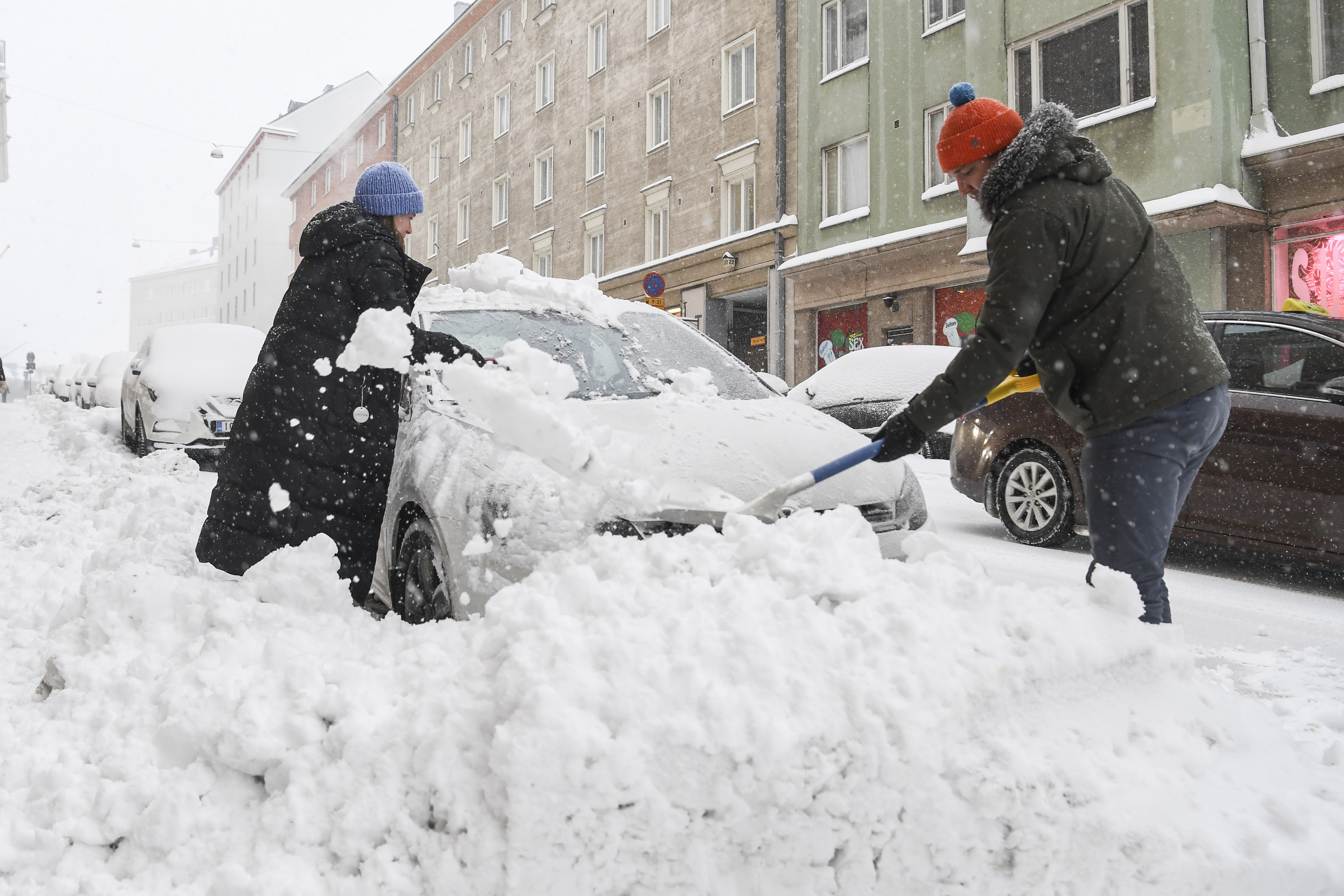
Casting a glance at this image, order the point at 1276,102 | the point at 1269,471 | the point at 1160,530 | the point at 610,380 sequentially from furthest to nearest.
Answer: the point at 1276,102 → the point at 1269,471 → the point at 610,380 → the point at 1160,530

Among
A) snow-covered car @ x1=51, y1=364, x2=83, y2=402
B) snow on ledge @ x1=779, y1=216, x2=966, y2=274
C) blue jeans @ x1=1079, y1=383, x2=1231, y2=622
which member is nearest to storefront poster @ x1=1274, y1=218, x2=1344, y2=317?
snow on ledge @ x1=779, y1=216, x2=966, y2=274

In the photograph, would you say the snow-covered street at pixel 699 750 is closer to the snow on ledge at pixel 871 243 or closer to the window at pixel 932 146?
the snow on ledge at pixel 871 243

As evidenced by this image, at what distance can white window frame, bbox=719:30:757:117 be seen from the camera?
19.9 m

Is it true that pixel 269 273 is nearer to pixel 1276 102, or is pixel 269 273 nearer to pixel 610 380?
pixel 1276 102

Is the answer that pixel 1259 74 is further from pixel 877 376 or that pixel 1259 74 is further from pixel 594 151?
pixel 594 151

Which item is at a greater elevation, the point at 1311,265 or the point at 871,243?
the point at 871,243

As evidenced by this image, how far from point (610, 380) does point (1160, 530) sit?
1.98 metres

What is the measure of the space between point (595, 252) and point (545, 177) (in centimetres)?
390

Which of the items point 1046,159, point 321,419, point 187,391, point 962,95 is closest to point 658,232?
point 187,391

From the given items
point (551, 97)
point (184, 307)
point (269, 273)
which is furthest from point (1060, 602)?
point (184, 307)

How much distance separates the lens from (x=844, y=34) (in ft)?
59.1

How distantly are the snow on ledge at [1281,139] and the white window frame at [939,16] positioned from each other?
5452 mm

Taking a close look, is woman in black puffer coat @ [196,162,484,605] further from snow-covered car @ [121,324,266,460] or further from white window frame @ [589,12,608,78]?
white window frame @ [589,12,608,78]

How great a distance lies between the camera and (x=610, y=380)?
12.0 feet
